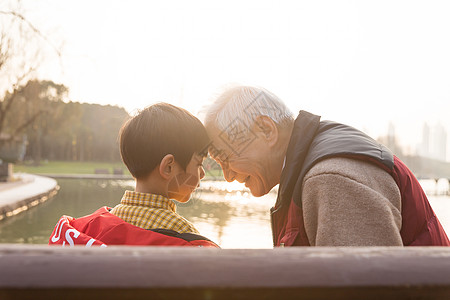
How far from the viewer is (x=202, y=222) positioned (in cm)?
1091

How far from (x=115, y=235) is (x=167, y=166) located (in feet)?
1.45

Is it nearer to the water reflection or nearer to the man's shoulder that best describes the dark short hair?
the man's shoulder

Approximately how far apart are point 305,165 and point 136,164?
68 cm

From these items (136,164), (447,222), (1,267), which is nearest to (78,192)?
(447,222)

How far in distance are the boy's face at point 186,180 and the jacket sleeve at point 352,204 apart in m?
0.63

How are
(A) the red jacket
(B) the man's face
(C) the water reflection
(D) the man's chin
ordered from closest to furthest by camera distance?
(A) the red jacket, (B) the man's face, (D) the man's chin, (C) the water reflection

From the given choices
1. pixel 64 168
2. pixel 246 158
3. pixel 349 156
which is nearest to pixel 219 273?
pixel 349 156

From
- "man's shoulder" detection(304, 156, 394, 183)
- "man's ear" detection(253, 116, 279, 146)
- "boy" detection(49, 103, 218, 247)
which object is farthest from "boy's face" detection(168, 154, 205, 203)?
"man's shoulder" detection(304, 156, 394, 183)

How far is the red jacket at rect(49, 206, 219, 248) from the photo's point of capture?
4.22 ft

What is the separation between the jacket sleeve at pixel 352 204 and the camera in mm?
1130

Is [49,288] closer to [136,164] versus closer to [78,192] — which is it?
[136,164]

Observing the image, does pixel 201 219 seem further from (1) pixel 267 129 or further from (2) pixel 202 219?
(1) pixel 267 129

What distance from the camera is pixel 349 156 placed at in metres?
1.27

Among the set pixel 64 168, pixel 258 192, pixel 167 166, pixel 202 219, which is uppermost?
pixel 167 166
